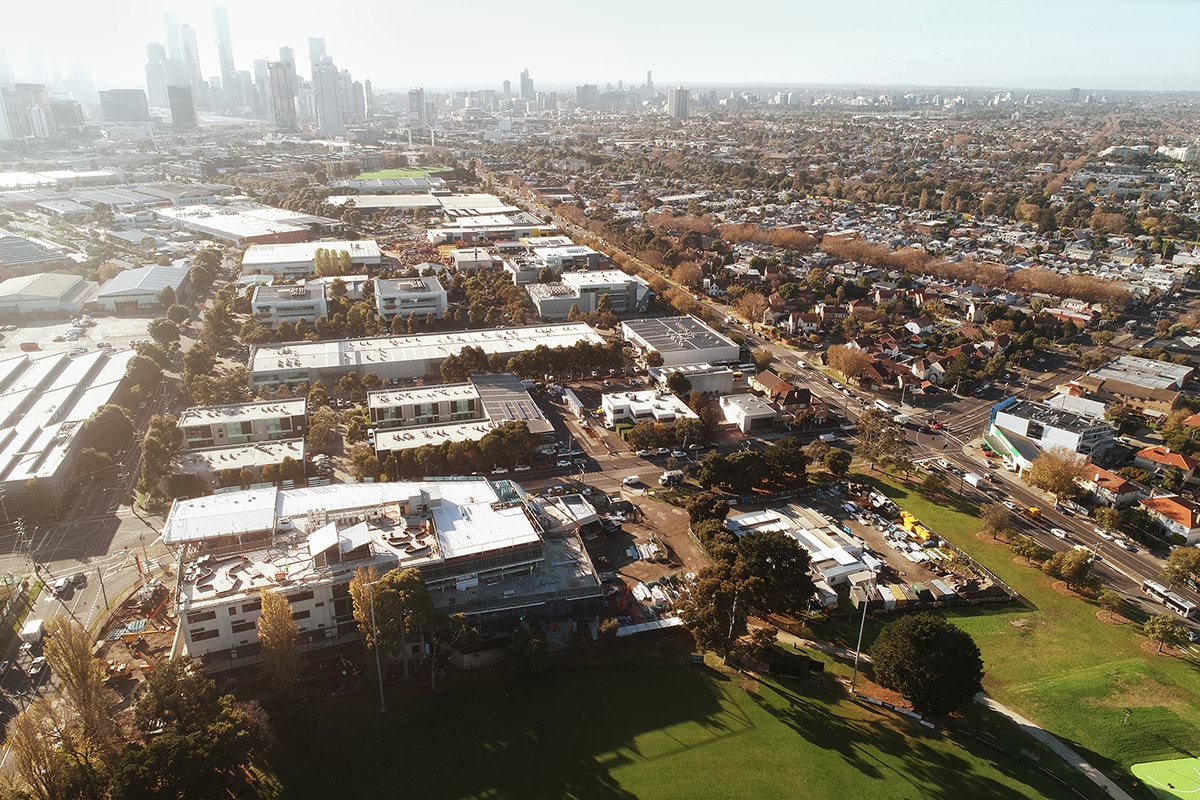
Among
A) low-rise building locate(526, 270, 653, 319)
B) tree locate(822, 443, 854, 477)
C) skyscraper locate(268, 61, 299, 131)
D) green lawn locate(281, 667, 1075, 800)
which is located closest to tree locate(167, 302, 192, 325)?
low-rise building locate(526, 270, 653, 319)

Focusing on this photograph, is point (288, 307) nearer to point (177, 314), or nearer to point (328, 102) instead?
point (177, 314)

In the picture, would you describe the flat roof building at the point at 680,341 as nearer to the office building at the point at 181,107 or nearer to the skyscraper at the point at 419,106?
the skyscraper at the point at 419,106

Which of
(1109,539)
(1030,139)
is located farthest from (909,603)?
(1030,139)

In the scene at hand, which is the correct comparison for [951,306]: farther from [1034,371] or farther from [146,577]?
[146,577]

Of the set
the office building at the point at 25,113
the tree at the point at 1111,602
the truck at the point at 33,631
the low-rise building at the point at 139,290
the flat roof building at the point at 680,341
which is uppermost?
the office building at the point at 25,113

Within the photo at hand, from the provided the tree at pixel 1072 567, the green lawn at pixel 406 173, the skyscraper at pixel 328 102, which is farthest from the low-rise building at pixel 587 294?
the skyscraper at pixel 328 102

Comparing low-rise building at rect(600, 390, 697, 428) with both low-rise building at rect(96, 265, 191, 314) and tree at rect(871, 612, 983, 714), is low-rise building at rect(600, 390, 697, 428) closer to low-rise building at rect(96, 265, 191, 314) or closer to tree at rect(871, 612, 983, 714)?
tree at rect(871, 612, 983, 714)
